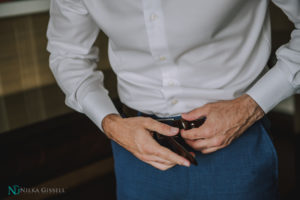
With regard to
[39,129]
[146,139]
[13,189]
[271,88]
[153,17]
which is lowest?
[13,189]

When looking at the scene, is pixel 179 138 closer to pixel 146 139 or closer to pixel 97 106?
pixel 146 139

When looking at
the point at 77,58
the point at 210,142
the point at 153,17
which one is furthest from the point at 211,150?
the point at 77,58

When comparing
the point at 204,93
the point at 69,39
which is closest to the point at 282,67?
the point at 204,93

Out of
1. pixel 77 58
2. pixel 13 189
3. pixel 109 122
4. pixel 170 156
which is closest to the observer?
pixel 170 156

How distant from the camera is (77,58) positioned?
1244mm

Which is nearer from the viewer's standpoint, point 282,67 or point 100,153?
point 282,67

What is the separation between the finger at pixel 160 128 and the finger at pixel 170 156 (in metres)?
0.04

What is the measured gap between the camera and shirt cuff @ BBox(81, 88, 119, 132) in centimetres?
114

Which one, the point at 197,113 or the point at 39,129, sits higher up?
the point at 197,113

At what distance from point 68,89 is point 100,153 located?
3.04 feet

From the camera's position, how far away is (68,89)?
1214mm

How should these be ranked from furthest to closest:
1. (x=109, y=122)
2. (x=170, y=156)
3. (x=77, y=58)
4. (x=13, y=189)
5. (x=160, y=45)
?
(x=13, y=189) < (x=77, y=58) < (x=109, y=122) < (x=160, y=45) < (x=170, y=156)

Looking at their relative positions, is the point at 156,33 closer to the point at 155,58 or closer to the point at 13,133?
the point at 155,58

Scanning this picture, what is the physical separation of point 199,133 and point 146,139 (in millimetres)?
139
